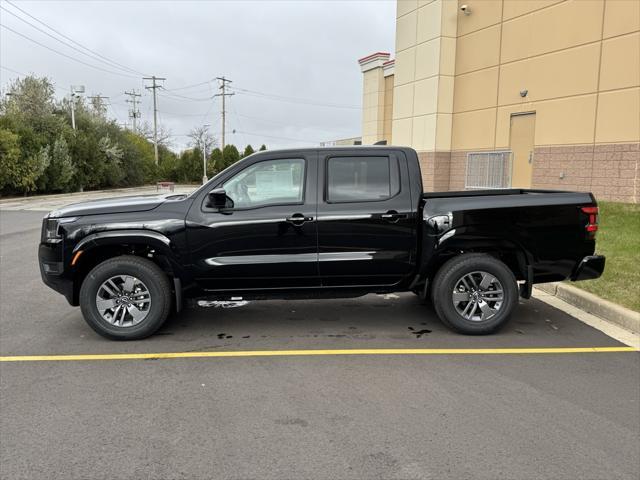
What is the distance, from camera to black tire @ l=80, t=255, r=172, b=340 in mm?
5340

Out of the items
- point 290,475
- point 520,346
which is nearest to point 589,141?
point 520,346

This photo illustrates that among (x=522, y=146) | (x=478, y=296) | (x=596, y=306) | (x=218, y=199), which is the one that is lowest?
(x=596, y=306)

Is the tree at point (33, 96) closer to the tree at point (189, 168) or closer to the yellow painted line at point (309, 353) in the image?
the tree at point (189, 168)

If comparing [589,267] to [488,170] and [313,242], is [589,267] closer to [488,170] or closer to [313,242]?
[313,242]

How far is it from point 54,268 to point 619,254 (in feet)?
27.4

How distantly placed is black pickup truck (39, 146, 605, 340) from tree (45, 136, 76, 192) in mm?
29484

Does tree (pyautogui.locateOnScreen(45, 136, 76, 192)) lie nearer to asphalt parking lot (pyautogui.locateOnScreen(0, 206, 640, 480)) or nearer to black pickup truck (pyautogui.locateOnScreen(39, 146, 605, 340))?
asphalt parking lot (pyautogui.locateOnScreen(0, 206, 640, 480))

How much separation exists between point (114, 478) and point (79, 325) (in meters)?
3.43

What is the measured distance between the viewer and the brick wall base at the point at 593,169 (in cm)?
1344

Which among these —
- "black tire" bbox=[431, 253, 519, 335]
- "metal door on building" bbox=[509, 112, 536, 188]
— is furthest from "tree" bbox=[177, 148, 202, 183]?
"black tire" bbox=[431, 253, 519, 335]

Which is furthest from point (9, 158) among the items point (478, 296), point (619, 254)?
point (478, 296)

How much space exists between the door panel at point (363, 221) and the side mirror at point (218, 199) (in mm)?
944

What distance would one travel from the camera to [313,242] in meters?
5.45

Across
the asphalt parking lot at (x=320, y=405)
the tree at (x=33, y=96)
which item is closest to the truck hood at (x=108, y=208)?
the asphalt parking lot at (x=320, y=405)
